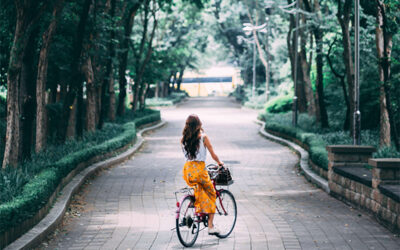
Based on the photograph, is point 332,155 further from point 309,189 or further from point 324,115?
point 324,115

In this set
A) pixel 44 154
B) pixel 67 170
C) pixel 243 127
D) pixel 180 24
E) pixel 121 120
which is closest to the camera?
pixel 67 170

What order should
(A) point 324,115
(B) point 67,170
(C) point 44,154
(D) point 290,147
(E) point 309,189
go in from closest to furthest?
(B) point 67,170 → (E) point 309,189 → (C) point 44,154 → (D) point 290,147 → (A) point 324,115

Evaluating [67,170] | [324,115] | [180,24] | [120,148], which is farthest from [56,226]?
[180,24]

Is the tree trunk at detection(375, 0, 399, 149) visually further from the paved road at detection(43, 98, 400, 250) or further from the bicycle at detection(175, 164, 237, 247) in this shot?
the bicycle at detection(175, 164, 237, 247)

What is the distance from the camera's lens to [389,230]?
974 centimetres

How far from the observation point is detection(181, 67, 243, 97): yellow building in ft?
358

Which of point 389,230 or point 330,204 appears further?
point 330,204

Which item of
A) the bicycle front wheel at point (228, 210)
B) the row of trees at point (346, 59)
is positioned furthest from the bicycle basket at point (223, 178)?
the row of trees at point (346, 59)

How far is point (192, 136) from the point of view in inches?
331

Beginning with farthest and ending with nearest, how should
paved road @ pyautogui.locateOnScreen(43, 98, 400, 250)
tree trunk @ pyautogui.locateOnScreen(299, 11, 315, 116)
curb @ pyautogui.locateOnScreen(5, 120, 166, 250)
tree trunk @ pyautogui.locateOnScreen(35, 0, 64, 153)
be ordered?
tree trunk @ pyautogui.locateOnScreen(299, 11, 315, 116) → tree trunk @ pyautogui.locateOnScreen(35, 0, 64, 153) → paved road @ pyautogui.locateOnScreen(43, 98, 400, 250) → curb @ pyautogui.locateOnScreen(5, 120, 166, 250)

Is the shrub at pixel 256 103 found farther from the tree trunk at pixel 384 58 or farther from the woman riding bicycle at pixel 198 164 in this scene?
the woman riding bicycle at pixel 198 164

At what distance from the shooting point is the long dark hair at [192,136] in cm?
841

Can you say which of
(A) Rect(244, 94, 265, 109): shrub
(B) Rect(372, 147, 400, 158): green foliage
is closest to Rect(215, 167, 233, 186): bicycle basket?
(B) Rect(372, 147, 400, 158): green foliage

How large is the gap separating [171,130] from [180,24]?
2113cm
